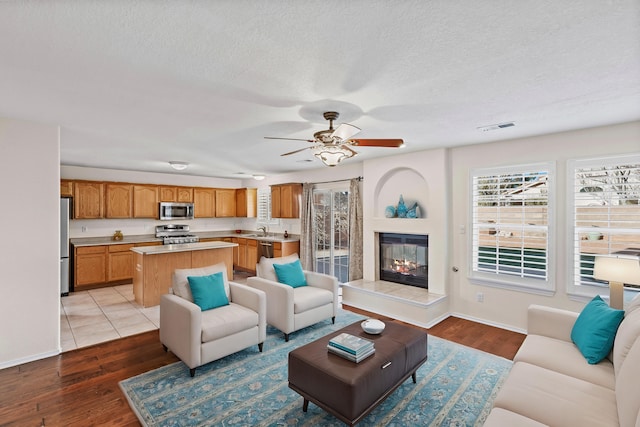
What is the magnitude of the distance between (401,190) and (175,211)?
5438mm

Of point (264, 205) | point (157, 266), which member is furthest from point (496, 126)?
point (264, 205)

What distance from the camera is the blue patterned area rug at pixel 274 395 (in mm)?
2359

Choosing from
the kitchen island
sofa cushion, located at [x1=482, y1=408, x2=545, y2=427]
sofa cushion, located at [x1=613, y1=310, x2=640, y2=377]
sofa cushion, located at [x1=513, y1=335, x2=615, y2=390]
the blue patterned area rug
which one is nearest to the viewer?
sofa cushion, located at [x1=482, y1=408, x2=545, y2=427]

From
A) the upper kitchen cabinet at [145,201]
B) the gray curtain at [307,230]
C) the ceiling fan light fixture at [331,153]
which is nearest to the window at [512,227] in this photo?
the ceiling fan light fixture at [331,153]

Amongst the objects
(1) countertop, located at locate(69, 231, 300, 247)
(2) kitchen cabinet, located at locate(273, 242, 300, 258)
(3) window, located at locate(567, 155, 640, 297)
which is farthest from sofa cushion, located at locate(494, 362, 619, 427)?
(1) countertop, located at locate(69, 231, 300, 247)

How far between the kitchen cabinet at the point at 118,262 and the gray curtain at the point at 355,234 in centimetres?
470

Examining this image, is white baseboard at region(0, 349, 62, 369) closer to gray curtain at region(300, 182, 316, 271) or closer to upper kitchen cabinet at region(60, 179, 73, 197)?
upper kitchen cabinet at region(60, 179, 73, 197)

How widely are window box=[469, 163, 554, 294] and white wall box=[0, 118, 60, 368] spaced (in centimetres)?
534

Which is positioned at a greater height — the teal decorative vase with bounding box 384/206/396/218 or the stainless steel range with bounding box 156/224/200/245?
the teal decorative vase with bounding box 384/206/396/218

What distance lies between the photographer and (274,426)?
2.29 meters

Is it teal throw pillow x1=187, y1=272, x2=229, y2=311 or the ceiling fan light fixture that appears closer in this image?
the ceiling fan light fixture

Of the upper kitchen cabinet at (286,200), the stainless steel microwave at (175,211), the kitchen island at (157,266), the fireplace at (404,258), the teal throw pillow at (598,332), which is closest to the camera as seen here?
the teal throw pillow at (598,332)

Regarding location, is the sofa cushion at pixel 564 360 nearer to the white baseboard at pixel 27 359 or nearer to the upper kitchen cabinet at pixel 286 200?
the white baseboard at pixel 27 359

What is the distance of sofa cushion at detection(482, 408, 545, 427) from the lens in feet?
5.34
